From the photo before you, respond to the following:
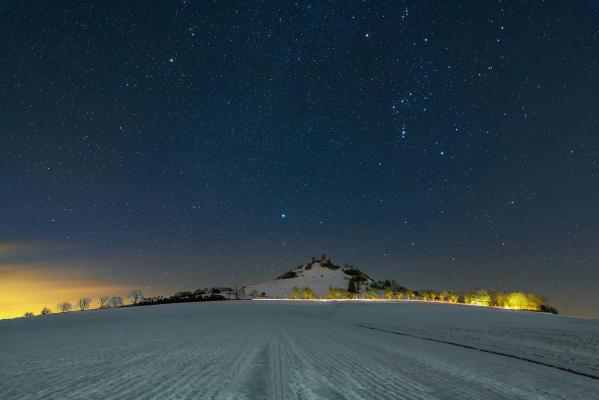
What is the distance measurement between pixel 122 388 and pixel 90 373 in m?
2.13

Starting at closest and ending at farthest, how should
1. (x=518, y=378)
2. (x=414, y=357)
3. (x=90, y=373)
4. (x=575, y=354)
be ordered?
1. (x=518, y=378)
2. (x=90, y=373)
3. (x=414, y=357)
4. (x=575, y=354)

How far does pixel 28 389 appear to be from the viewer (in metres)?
6.30

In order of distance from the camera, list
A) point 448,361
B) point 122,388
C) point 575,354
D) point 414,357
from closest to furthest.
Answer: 1. point 122,388
2. point 448,361
3. point 414,357
4. point 575,354

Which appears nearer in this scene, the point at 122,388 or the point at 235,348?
the point at 122,388

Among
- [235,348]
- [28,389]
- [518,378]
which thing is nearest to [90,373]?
[28,389]

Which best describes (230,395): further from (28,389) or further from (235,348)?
(235,348)

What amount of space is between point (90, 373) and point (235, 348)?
4.36 metres

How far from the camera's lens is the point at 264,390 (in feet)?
18.2

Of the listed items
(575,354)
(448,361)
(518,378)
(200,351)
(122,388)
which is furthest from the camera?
(200,351)

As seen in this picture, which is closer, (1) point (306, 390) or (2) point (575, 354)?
(1) point (306, 390)

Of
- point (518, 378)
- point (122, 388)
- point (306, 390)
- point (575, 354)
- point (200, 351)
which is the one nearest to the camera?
point (306, 390)

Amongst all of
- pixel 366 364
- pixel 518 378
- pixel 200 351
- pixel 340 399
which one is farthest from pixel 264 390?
pixel 200 351

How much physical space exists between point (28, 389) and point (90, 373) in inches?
53.8

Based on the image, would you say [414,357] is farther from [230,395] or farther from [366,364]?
[230,395]
